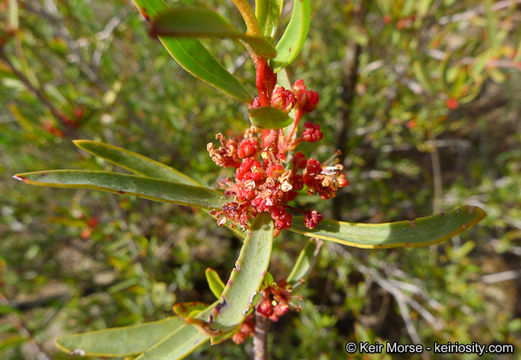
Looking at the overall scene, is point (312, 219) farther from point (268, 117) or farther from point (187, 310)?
point (187, 310)

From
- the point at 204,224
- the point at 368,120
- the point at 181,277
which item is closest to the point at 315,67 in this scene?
the point at 368,120

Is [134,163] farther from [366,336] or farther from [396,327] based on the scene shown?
[396,327]

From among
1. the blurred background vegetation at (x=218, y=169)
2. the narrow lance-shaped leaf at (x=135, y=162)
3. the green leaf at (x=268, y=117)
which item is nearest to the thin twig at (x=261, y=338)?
the narrow lance-shaped leaf at (x=135, y=162)

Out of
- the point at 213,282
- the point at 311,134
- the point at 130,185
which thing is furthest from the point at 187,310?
the point at 311,134

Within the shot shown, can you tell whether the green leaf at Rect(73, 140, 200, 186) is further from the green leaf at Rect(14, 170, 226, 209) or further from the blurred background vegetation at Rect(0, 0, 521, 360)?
the blurred background vegetation at Rect(0, 0, 521, 360)

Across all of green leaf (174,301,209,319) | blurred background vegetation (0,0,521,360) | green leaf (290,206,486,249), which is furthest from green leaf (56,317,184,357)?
blurred background vegetation (0,0,521,360)

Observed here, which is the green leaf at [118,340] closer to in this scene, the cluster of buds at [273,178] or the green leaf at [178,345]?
the green leaf at [178,345]
